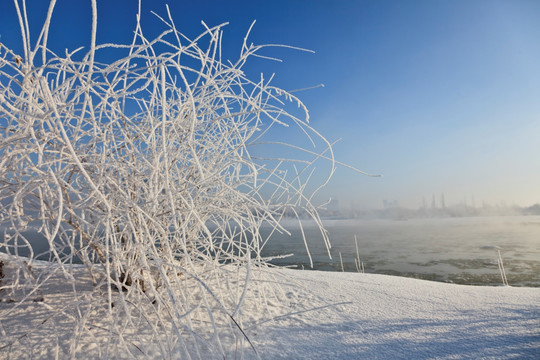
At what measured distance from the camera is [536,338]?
6.15 feet

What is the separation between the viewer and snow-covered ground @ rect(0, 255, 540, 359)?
1647 mm

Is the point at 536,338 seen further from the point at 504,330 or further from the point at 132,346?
the point at 132,346

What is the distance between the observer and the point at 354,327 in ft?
6.58

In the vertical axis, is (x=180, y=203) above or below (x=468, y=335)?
above

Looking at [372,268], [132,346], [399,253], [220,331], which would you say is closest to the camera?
[132,346]

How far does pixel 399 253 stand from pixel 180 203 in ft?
28.5

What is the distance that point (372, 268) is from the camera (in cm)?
712

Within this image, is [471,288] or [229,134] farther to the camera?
[471,288]

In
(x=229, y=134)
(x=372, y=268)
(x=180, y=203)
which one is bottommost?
(x=372, y=268)

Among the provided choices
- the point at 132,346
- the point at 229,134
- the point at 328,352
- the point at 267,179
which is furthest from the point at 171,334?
the point at 229,134

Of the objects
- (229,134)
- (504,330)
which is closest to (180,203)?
(229,134)

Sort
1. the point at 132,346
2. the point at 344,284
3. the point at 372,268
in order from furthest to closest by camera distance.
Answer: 1. the point at 372,268
2. the point at 344,284
3. the point at 132,346

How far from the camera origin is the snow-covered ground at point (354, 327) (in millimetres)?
1647

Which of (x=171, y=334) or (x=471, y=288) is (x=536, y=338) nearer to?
(x=471, y=288)
